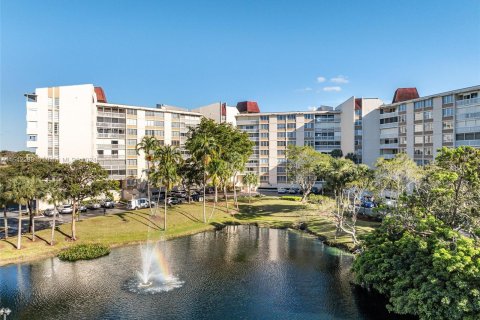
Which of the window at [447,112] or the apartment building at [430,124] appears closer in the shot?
the apartment building at [430,124]

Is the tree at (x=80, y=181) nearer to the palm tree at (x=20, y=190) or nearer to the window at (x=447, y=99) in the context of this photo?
the palm tree at (x=20, y=190)

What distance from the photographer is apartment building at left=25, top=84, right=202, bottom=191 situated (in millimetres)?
87625

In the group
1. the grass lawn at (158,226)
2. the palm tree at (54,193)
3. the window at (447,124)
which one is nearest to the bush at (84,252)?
the grass lawn at (158,226)

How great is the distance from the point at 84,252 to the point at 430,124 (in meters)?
85.5

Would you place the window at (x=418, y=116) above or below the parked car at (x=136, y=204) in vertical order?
above

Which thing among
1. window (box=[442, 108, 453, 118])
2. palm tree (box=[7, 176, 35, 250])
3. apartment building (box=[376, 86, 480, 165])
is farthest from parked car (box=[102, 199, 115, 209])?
window (box=[442, 108, 453, 118])

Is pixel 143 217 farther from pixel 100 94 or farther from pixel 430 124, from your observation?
pixel 430 124

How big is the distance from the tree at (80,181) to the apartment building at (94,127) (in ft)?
133

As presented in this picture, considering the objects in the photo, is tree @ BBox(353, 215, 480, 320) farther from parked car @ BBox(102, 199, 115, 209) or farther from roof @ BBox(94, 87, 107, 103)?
roof @ BBox(94, 87, 107, 103)

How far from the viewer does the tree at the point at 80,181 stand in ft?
174

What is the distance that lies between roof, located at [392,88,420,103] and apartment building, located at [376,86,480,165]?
37.8 ft

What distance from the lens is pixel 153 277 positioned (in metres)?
42.2

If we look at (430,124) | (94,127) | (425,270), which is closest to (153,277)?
(425,270)

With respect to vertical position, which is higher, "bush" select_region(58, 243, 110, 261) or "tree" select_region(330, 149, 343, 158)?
"tree" select_region(330, 149, 343, 158)
